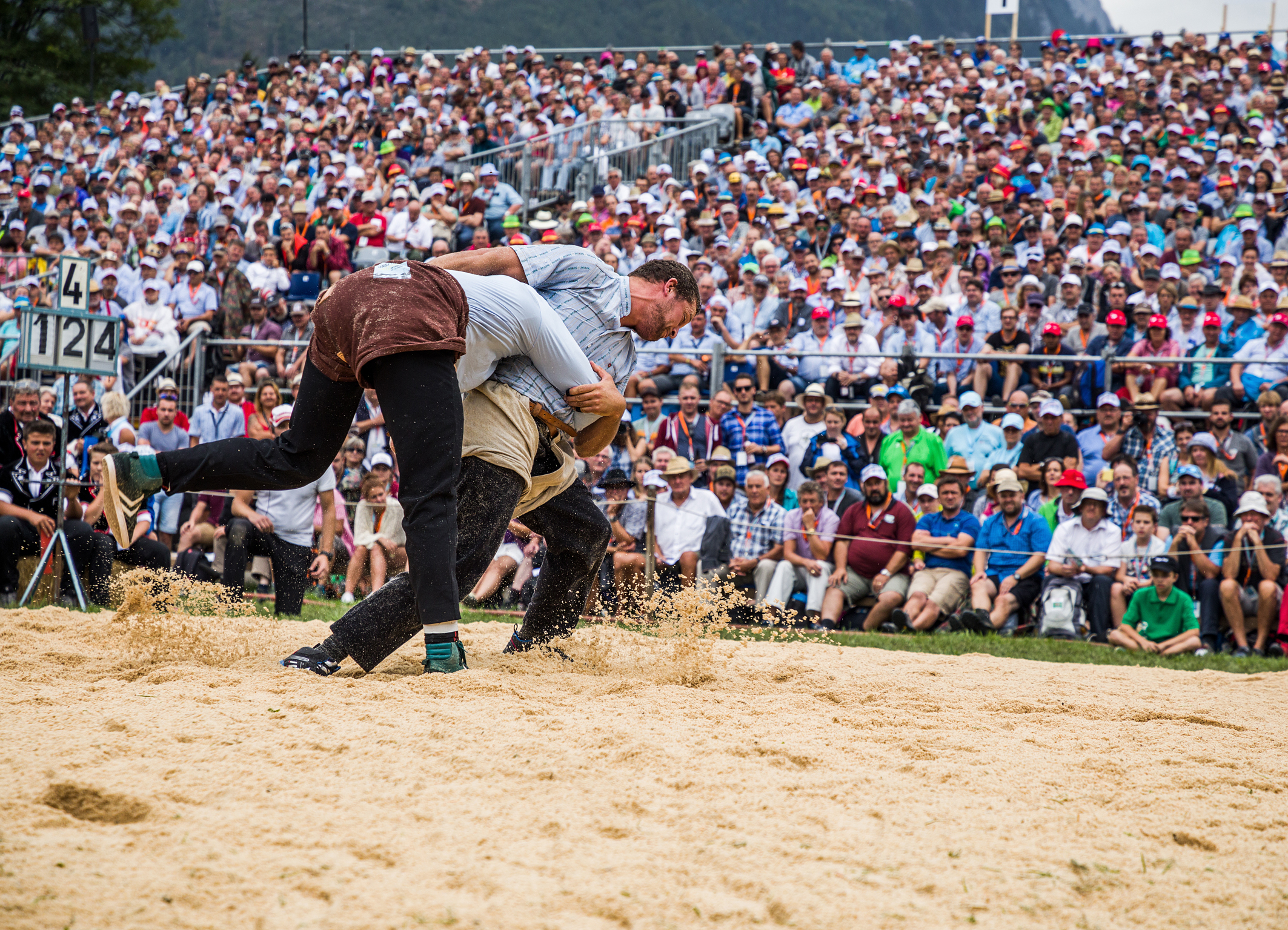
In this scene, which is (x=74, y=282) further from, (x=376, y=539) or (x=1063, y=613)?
(x=1063, y=613)

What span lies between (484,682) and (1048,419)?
24.4ft

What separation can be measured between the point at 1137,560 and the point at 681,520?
356 cm

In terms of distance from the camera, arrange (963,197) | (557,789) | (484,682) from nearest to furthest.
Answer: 1. (557,789)
2. (484,682)
3. (963,197)

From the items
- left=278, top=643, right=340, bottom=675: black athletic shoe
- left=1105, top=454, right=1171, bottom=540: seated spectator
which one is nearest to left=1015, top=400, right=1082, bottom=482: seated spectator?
left=1105, top=454, right=1171, bottom=540: seated spectator

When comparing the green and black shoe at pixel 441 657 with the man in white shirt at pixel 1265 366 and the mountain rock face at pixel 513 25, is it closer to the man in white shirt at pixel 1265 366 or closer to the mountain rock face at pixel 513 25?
the man in white shirt at pixel 1265 366

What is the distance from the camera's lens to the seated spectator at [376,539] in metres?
9.62

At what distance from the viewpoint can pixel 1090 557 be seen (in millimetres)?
8891

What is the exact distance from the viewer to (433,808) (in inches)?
109

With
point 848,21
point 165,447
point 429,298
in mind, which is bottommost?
point 165,447

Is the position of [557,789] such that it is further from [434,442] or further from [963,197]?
[963,197]

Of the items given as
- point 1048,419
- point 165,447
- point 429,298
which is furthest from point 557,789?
point 165,447

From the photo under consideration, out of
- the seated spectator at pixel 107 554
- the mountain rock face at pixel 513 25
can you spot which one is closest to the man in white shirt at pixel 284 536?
the seated spectator at pixel 107 554

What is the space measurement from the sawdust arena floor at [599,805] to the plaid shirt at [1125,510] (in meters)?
4.98

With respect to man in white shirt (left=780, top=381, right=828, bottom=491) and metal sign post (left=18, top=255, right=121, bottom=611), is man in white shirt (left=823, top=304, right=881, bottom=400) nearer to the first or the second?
man in white shirt (left=780, top=381, right=828, bottom=491)
